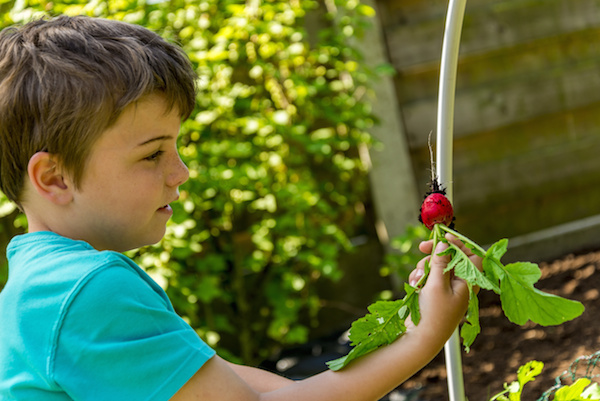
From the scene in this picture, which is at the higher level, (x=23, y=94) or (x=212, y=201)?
(x=23, y=94)

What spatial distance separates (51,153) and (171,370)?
438 mm

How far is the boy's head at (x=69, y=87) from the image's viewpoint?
1073 millimetres

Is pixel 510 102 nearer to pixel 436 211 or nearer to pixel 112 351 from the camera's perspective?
pixel 436 211

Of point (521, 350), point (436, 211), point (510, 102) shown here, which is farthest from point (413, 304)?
point (510, 102)

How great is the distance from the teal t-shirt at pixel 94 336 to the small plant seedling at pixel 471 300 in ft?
0.85

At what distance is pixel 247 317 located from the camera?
308cm

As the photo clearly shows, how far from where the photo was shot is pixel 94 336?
91 cm

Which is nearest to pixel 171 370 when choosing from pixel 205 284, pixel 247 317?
pixel 205 284

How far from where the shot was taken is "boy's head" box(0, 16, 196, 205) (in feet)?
3.52

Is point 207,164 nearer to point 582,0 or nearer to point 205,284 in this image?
point 205,284


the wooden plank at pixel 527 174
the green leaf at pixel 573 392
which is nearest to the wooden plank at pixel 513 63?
the wooden plank at pixel 527 174

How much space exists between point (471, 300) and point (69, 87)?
0.73m

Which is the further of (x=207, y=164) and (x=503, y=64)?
(x=503, y=64)

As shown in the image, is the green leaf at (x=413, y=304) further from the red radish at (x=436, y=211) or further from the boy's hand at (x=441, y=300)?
the red radish at (x=436, y=211)
